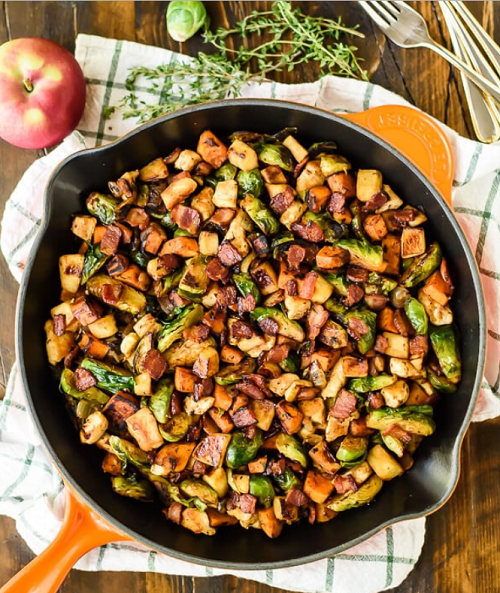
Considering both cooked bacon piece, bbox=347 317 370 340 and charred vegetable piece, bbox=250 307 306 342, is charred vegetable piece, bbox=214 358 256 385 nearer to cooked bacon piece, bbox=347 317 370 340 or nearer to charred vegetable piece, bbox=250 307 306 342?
charred vegetable piece, bbox=250 307 306 342

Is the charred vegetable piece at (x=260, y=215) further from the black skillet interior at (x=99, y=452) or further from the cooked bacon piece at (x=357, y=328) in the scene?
the cooked bacon piece at (x=357, y=328)

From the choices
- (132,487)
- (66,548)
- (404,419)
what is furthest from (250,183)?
(66,548)

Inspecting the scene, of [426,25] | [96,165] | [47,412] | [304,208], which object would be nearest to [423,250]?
[304,208]

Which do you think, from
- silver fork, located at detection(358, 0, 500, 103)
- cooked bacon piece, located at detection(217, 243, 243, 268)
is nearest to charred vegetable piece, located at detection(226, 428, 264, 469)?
cooked bacon piece, located at detection(217, 243, 243, 268)

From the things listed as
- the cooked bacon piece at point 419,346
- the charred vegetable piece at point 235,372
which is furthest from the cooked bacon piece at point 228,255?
the cooked bacon piece at point 419,346

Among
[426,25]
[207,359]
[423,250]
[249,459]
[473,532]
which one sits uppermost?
[426,25]

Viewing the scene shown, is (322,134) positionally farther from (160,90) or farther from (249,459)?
(249,459)

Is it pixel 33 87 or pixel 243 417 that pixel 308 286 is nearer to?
pixel 243 417
